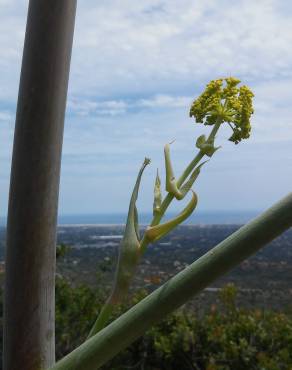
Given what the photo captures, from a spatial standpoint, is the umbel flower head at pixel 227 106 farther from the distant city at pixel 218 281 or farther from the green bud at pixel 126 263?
the distant city at pixel 218 281

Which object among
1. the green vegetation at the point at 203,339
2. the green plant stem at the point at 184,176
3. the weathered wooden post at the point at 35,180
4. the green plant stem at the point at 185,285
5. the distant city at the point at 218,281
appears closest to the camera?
the green plant stem at the point at 185,285

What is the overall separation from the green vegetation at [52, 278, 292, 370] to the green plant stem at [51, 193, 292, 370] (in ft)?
18.2

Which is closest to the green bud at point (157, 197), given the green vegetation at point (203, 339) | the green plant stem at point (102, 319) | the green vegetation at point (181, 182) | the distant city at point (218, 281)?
the green vegetation at point (181, 182)

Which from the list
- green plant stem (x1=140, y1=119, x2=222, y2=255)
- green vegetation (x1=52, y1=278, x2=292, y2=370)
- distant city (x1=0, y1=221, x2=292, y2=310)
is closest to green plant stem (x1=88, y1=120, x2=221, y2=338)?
green plant stem (x1=140, y1=119, x2=222, y2=255)

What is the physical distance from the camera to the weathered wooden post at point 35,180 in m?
0.97

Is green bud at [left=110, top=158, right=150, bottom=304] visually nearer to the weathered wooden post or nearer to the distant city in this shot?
the weathered wooden post

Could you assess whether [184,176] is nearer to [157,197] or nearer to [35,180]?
[157,197]

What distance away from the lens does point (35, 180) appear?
98 centimetres

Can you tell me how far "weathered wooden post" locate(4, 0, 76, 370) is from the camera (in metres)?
0.97

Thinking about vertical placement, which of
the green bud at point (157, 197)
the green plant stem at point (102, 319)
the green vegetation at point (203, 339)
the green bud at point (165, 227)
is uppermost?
the green bud at point (157, 197)

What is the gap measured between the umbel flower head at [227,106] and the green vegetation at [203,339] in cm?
537

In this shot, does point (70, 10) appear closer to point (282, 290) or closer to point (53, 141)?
point (53, 141)

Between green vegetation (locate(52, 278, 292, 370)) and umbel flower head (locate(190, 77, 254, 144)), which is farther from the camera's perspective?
green vegetation (locate(52, 278, 292, 370))

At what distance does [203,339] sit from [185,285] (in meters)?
6.55
